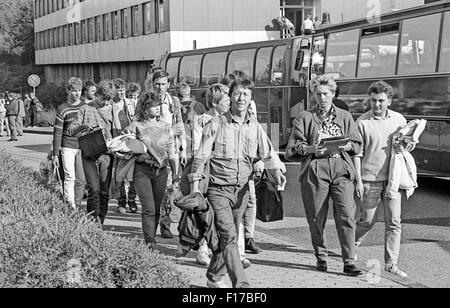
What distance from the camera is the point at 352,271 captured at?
751cm

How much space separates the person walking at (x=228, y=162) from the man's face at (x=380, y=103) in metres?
1.44

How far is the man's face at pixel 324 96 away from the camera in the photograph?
25.2 ft

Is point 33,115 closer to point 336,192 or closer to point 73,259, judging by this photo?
point 336,192

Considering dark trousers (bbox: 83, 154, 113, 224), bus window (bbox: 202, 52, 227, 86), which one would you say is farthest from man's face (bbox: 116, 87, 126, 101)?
bus window (bbox: 202, 52, 227, 86)

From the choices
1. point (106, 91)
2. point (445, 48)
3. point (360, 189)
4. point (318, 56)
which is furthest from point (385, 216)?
point (318, 56)

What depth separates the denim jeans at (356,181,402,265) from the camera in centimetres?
782

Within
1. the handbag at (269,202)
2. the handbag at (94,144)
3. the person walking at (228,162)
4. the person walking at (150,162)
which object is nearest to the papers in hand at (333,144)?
the handbag at (269,202)

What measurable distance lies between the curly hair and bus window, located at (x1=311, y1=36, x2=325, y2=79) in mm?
11304

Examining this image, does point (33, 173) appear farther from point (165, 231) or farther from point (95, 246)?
point (95, 246)

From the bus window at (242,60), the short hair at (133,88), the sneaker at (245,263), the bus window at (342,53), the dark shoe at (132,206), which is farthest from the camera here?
the bus window at (242,60)

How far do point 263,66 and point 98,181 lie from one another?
1345cm

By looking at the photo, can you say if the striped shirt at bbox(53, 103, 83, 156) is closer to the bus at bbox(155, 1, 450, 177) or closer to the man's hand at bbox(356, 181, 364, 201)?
the bus at bbox(155, 1, 450, 177)

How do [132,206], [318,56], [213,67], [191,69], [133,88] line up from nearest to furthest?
[132,206] → [133,88] → [318,56] → [213,67] → [191,69]

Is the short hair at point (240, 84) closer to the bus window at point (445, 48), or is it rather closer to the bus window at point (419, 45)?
the bus window at point (445, 48)
